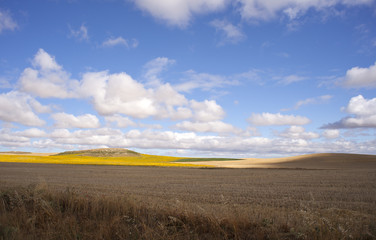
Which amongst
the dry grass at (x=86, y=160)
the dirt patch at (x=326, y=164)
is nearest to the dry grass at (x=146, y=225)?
the dry grass at (x=86, y=160)

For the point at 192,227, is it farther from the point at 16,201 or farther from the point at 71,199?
the point at 16,201

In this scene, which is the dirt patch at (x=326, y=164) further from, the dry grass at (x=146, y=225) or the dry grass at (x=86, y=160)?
the dry grass at (x=146, y=225)

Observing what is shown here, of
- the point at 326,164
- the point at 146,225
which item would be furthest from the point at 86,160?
the point at 146,225

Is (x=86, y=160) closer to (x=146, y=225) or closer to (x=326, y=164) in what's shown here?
(x=326, y=164)

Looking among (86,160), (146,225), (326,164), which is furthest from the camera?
(86,160)

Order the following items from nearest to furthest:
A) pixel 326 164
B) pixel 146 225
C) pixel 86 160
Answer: pixel 146 225
pixel 326 164
pixel 86 160

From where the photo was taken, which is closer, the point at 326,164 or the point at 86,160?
the point at 326,164

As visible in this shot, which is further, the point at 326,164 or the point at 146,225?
the point at 326,164

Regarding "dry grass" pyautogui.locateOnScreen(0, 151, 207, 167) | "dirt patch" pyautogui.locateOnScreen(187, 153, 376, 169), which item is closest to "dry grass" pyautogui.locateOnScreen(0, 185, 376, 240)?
"dry grass" pyautogui.locateOnScreen(0, 151, 207, 167)

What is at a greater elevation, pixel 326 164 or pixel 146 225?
pixel 146 225

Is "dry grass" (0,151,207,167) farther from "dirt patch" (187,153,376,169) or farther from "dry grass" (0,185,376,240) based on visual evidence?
"dry grass" (0,185,376,240)

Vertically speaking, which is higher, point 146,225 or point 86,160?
point 146,225

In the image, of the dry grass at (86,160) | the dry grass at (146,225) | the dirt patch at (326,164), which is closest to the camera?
the dry grass at (146,225)

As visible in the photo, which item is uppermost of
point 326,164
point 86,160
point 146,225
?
point 146,225
